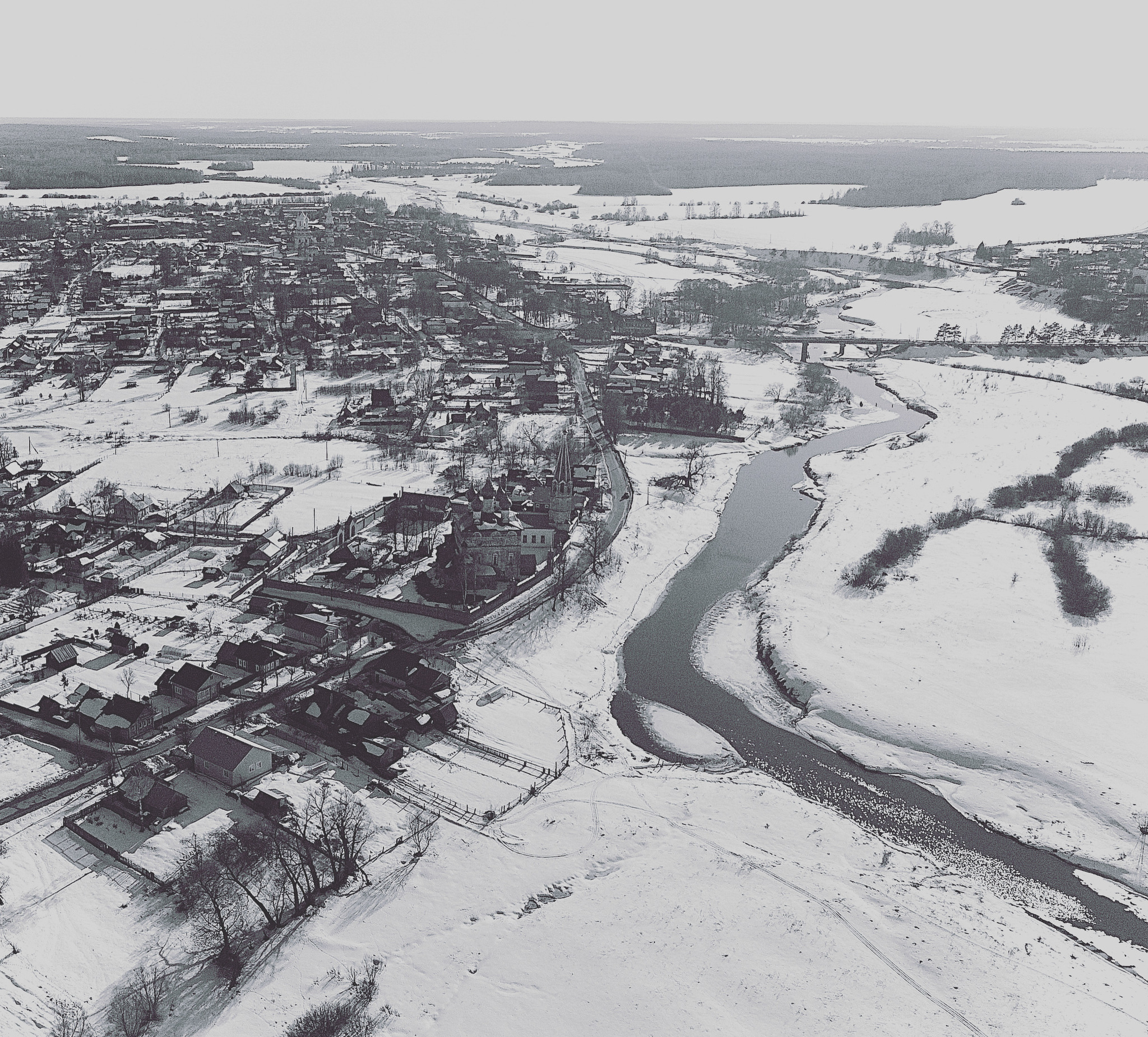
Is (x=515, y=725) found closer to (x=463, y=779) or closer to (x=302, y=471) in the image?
(x=463, y=779)

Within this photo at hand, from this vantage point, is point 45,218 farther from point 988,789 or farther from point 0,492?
point 988,789

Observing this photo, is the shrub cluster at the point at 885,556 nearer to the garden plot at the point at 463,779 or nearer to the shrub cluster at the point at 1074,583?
the shrub cluster at the point at 1074,583

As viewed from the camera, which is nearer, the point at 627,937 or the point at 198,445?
the point at 627,937

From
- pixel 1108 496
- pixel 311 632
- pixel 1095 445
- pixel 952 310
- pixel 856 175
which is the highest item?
pixel 856 175

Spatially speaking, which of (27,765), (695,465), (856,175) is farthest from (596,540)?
(856,175)

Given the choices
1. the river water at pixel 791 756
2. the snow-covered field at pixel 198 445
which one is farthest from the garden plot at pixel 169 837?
the snow-covered field at pixel 198 445

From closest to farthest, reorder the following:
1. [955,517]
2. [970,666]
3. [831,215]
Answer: [970,666] → [955,517] → [831,215]
